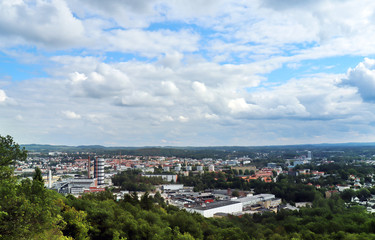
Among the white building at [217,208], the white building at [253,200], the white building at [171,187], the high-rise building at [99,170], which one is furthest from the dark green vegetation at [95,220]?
the high-rise building at [99,170]

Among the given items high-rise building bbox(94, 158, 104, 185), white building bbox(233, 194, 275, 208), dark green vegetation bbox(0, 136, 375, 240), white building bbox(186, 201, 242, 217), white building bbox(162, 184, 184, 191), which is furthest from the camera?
high-rise building bbox(94, 158, 104, 185)

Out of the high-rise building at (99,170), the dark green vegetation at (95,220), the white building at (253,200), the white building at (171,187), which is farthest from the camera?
the high-rise building at (99,170)

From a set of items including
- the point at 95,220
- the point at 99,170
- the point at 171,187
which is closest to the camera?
the point at 95,220

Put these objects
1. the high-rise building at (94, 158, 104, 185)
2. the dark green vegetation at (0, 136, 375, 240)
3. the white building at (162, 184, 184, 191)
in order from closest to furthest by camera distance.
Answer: the dark green vegetation at (0, 136, 375, 240)
the white building at (162, 184, 184, 191)
the high-rise building at (94, 158, 104, 185)

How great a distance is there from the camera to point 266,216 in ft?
146

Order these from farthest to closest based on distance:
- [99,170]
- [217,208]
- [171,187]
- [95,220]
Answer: [171,187], [99,170], [217,208], [95,220]

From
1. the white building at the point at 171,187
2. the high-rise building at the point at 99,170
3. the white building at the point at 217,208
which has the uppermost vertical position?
the high-rise building at the point at 99,170

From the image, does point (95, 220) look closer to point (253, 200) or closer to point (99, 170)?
point (253, 200)

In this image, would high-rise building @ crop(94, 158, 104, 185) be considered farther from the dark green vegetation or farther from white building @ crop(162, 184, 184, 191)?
the dark green vegetation

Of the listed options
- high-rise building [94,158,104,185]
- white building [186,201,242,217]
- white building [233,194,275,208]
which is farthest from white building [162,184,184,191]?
white building [186,201,242,217]

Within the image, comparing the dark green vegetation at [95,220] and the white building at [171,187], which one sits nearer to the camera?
the dark green vegetation at [95,220]

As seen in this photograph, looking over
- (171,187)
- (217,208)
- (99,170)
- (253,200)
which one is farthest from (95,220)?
(99,170)

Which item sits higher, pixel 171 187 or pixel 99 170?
pixel 99 170

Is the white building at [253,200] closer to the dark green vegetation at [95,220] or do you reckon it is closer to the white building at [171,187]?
the dark green vegetation at [95,220]
